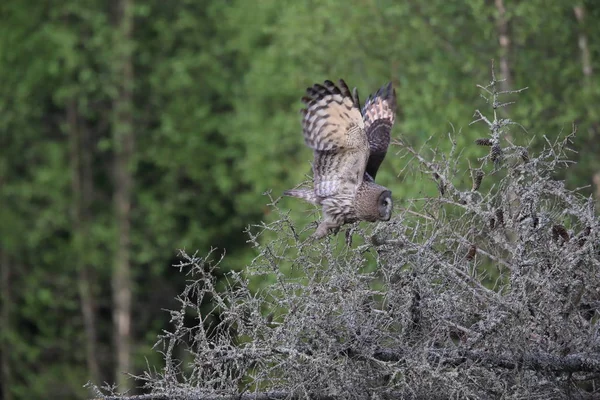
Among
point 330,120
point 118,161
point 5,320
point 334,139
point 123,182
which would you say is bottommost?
point 5,320

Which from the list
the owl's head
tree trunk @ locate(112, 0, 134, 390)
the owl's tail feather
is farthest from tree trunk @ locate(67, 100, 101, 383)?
the owl's head

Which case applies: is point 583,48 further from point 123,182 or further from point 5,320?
point 5,320

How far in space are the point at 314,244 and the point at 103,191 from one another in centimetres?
1165

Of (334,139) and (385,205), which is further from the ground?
(334,139)

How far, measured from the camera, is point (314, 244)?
6.43 m

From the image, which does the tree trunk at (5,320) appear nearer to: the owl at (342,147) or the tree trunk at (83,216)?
the tree trunk at (83,216)

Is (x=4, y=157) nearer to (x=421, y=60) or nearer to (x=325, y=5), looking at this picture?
(x=325, y=5)

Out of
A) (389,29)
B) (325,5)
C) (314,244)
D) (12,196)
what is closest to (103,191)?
(12,196)

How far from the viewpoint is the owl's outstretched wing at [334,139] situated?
7.25 m

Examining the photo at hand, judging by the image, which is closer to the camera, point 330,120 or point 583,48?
point 330,120

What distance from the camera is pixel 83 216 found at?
1722 cm

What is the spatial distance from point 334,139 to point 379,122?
1.09 ft

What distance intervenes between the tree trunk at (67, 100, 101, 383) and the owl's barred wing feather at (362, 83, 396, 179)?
32.3ft

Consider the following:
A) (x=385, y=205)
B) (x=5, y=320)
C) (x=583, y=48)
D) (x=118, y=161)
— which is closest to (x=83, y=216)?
(x=118, y=161)
